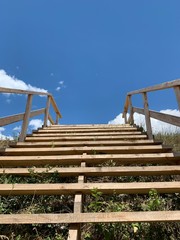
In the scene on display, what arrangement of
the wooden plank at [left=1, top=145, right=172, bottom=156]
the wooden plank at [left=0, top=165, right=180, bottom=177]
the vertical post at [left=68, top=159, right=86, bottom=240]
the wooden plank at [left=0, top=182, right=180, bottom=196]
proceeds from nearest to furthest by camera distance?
the vertical post at [left=68, top=159, right=86, bottom=240]
the wooden plank at [left=0, top=182, right=180, bottom=196]
the wooden plank at [left=0, top=165, right=180, bottom=177]
the wooden plank at [left=1, top=145, right=172, bottom=156]

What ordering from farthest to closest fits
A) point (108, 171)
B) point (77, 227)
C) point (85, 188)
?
1. point (108, 171)
2. point (85, 188)
3. point (77, 227)

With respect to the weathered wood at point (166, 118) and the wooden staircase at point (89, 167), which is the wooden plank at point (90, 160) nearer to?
the wooden staircase at point (89, 167)

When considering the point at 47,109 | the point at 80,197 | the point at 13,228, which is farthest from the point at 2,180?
the point at 47,109

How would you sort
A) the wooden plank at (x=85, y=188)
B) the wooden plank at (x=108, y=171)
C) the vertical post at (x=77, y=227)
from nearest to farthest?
the vertical post at (x=77, y=227) < the wooden plank at (x=85, y=188) < the wooden plank at (x=108, y=171)

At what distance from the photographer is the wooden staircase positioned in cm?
166

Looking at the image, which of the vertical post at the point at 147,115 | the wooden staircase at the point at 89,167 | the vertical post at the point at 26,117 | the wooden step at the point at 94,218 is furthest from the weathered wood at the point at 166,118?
the vertical post at the point at 26,117

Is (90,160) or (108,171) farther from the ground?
(90,160)

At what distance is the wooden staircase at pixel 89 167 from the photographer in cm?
166

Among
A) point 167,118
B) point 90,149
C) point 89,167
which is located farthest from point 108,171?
point 167,118

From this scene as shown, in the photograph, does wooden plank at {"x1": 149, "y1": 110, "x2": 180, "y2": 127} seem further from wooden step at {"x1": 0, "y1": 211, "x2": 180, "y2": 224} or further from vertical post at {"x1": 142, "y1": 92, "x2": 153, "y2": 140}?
wooden step at {"x1": 0, "y1": 211, "x2": 180, "y2": 224}

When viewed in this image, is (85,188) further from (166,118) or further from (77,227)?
(166,118)

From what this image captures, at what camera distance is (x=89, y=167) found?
2.43m

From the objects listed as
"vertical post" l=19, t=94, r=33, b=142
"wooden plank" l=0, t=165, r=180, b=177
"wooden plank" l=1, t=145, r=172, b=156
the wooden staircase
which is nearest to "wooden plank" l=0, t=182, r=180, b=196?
the wooden staircase

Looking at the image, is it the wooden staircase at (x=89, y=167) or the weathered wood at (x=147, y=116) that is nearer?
the wooden staircase at (x=89, y=167)
